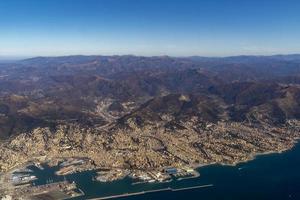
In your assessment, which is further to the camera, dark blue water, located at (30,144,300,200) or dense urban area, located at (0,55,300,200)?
dense urban area, located at (0,55,300,200)

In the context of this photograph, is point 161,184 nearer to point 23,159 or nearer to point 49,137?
point 23,159

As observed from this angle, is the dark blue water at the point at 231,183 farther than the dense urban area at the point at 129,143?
No

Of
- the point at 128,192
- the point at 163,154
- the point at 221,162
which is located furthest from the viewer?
the point at 163,154

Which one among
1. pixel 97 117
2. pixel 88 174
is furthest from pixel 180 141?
pixel 97 117

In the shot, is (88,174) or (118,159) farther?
(118,159)

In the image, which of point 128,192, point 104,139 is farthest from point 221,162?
point 104,139

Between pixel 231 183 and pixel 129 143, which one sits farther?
pixel 129 143

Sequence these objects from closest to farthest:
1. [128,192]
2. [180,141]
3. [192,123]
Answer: [128,192] < [180,141] < [192,123]

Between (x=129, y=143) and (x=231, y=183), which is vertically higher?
(x=231, y=183)
